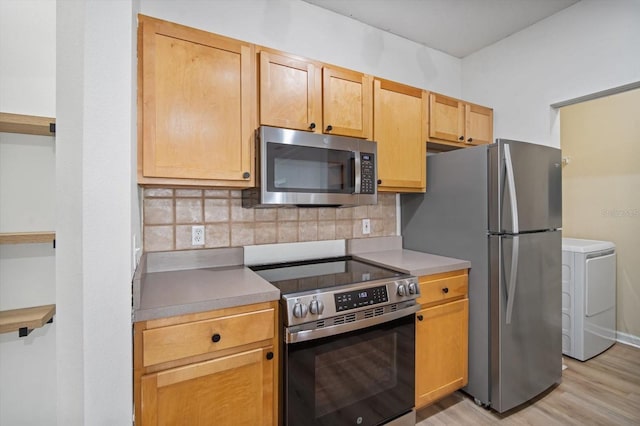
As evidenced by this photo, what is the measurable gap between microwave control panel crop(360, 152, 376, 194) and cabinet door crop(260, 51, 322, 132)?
326 millimetres

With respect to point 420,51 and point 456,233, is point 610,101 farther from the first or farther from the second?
point 456,233

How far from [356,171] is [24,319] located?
1.64 meters

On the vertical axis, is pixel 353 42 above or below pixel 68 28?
above

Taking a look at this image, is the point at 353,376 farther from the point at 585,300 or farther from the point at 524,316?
the point at 585,300

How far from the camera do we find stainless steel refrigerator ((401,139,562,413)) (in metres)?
1.80

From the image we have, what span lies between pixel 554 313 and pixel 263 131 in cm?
228

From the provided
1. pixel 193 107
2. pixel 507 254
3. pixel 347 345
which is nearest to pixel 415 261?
pixel 507 254

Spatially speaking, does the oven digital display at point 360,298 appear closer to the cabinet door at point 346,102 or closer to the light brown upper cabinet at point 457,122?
the cabinet door at point 346,102

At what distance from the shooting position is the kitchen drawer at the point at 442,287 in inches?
69.8

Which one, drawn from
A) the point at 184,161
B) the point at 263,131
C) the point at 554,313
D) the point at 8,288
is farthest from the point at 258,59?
the point at 554,313

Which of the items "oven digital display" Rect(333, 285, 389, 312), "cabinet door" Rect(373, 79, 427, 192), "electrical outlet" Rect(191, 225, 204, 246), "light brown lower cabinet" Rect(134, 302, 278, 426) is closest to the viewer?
"light brown lower cabinet" Rect(134, 302, 278, 426)

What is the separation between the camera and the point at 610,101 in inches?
116

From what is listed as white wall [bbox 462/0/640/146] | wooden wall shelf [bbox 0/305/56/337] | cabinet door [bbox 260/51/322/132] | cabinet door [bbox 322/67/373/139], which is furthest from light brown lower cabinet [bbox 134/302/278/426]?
white wall [bbox 462/0/640/146]

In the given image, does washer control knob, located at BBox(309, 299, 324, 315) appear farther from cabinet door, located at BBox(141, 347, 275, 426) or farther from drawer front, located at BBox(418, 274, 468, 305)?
drawer front, located at BBox(418, 274, 468, 305)
